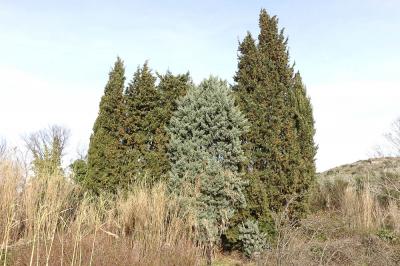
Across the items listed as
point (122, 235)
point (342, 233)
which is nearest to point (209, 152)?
point (122, 235)

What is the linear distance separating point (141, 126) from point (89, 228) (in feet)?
11.5

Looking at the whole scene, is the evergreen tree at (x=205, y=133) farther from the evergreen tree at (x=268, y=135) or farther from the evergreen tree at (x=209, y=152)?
the evergreen tree at (x=268, y=135)

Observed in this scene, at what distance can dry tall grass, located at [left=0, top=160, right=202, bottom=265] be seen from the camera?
4.54m

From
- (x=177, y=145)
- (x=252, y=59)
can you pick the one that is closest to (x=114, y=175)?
(x=177, y=145)

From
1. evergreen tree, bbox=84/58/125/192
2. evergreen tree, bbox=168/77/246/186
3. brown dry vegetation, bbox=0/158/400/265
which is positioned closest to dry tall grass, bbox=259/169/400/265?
brown dry vegetation, bbox=0/158/400/265

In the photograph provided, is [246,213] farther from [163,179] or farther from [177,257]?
[177,257]

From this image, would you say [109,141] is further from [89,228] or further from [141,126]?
[89,228]

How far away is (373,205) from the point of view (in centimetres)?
1073

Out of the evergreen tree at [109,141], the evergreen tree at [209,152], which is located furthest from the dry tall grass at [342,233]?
the evergreen tree at [109,141]

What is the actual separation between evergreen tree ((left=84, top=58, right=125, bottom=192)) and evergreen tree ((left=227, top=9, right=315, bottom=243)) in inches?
106

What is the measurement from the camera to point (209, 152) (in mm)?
8094

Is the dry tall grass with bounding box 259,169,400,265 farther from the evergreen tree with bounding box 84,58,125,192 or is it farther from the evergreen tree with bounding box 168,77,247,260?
the evergreen tree with bounding box 84,58,125,192

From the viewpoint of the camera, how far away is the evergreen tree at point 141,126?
330 inches

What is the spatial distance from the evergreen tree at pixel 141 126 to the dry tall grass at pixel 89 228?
1.35 metres
